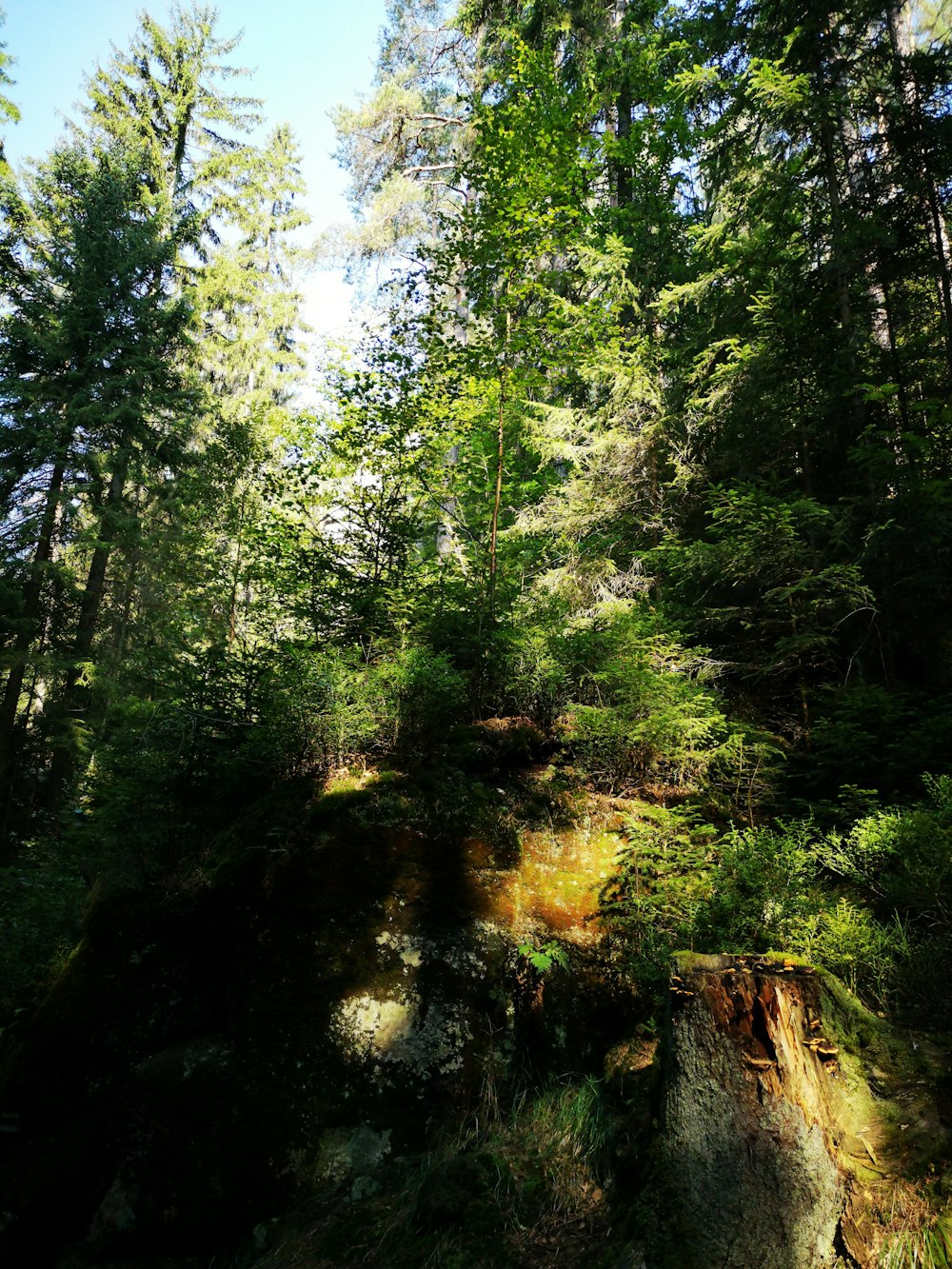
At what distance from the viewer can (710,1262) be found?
241 cm

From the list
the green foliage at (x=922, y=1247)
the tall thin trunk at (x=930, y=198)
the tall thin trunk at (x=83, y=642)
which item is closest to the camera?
the green foliage at (x=922, y=1247)

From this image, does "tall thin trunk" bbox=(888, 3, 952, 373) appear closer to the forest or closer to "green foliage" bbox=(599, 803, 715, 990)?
the forest

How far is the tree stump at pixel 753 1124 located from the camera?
2.45 meters

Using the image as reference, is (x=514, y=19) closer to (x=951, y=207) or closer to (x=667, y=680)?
(x=951, y=207)

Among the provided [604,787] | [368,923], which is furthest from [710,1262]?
[604,787]

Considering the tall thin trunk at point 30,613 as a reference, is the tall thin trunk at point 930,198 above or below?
above

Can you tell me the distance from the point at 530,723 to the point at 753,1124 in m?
3.96

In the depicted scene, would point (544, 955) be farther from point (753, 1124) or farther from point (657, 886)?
point (753, 1124)

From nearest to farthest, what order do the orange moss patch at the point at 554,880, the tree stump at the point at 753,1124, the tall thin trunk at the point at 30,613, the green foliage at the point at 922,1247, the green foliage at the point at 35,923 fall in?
the green foliage at the point at 922,1247
the tree stump at the point at 753,1124
the orange moss patch at the point at 554,880
the green foliage at the point at 35,923
the tall thin trunk at the point at 30,613

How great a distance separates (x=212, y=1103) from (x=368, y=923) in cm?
130

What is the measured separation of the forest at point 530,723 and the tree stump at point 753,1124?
32 mm

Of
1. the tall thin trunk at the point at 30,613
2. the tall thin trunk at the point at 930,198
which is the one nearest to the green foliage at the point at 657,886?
the tall thin trunk at the point at 930,198

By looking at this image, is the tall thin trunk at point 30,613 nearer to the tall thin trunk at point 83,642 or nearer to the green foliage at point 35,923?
the tall thin trunk at point 83,642

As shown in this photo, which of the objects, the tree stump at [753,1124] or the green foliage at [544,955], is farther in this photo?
the green foliage at [544,955]
